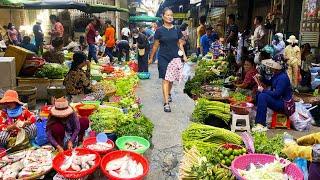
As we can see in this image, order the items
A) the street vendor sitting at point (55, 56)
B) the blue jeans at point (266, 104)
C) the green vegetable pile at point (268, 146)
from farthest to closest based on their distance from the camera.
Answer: the street vendor sitting at point (55, 56)
the blue jeans at point (266, 104)
the green vegetable pile at point (268, 146)

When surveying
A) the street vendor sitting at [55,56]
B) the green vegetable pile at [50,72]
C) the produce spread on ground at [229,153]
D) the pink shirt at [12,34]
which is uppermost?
the pink shirt at [12,34]

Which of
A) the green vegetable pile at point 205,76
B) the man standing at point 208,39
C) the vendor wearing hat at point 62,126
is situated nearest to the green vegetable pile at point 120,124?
the vendor wearing hat at point 62,126

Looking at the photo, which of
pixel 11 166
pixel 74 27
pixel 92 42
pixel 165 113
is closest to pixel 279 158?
pixel 11 166

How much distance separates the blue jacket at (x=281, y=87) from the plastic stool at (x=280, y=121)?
1.40ft

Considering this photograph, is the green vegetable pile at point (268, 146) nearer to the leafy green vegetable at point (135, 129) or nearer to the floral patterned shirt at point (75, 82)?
the leafy green vegetable at point (135, 129)

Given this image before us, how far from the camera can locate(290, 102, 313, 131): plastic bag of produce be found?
6680 mm

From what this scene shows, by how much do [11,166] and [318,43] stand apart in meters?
9.18

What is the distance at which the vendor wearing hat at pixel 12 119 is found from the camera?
196 inches

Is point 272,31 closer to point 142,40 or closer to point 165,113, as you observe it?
point 142,40

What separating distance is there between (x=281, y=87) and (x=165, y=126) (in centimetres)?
230

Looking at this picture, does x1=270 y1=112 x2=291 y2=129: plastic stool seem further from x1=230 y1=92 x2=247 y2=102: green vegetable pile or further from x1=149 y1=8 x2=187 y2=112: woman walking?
x1=149 y1=8 x2=187 y2=112: woman walking

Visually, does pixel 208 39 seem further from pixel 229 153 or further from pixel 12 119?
pixel 229 153

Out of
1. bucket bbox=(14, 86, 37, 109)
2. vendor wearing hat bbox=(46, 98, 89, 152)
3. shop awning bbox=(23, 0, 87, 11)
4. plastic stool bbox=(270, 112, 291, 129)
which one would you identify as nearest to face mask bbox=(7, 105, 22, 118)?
vendor wearing hat bbox=(46, 98, 89, 152)

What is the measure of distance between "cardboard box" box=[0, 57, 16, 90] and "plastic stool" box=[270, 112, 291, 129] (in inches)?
225
